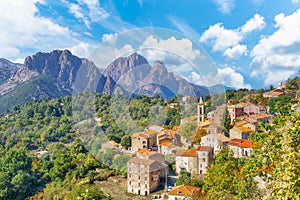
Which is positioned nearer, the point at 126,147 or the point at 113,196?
the point at 126,147

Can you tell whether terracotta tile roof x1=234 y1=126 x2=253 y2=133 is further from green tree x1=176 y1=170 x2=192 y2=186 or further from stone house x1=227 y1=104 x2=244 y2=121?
green tree x1=176 y1=170 x2=192 y2=186

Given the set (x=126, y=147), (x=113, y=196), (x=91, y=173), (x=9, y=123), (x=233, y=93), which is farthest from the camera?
(x=9, y=123)

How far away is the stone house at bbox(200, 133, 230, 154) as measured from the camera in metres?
10.4

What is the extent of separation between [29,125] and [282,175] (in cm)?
2403

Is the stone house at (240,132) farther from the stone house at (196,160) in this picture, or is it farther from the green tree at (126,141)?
the green tree at (126,141)

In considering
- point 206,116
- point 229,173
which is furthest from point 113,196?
point 229,173

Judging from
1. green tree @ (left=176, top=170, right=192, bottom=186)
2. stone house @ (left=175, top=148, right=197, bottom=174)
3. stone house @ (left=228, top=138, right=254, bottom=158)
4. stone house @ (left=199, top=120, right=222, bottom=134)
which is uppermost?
stone house @ (left=199, top=120, right=222, bottom=134)

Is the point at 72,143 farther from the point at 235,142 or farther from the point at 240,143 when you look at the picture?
the point at 240,143

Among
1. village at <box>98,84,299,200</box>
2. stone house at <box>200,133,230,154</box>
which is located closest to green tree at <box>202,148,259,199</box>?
village at <box>98,84,299,200</box>

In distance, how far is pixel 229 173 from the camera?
4.25m

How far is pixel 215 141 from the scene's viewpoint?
11180mm

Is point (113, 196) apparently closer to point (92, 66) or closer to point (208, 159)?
point (208, 159)

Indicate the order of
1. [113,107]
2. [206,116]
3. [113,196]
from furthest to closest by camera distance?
1. [113,196]
2. [206,116]
3. [113,107]

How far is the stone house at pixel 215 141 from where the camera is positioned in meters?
10.4
